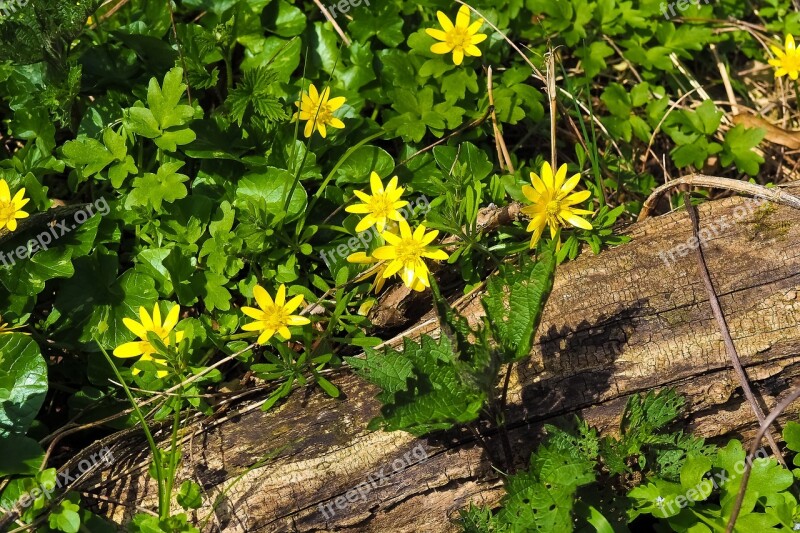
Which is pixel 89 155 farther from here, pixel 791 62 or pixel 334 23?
pixel 791 62

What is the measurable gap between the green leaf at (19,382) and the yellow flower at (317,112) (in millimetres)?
1435

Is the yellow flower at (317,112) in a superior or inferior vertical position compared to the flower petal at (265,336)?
superior

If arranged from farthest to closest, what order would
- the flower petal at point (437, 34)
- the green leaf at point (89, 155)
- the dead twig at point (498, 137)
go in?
1. the dead twig at point (498, 137)
2. the flower petal at point (437, 34)
3. the green leaf at point (89, 155)

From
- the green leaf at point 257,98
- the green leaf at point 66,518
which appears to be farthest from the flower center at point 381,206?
the green leaf at point 66,518

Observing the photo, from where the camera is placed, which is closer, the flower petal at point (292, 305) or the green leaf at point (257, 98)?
the flower petal at point (292, 305)

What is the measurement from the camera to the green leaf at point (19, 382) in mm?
2805

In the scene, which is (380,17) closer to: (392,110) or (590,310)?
(392,110)

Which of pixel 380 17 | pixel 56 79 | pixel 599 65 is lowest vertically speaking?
pixel 599 65

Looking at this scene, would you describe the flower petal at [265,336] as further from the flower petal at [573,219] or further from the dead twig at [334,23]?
the dead twig at [334,23]

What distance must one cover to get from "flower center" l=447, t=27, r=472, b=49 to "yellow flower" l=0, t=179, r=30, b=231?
200 cm

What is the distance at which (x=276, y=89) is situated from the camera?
Result: 347 cm

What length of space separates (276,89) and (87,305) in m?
1.32

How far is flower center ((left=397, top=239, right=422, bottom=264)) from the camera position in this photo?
2.81 meters

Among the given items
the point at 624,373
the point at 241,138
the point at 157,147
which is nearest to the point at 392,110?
the point at 241,138
